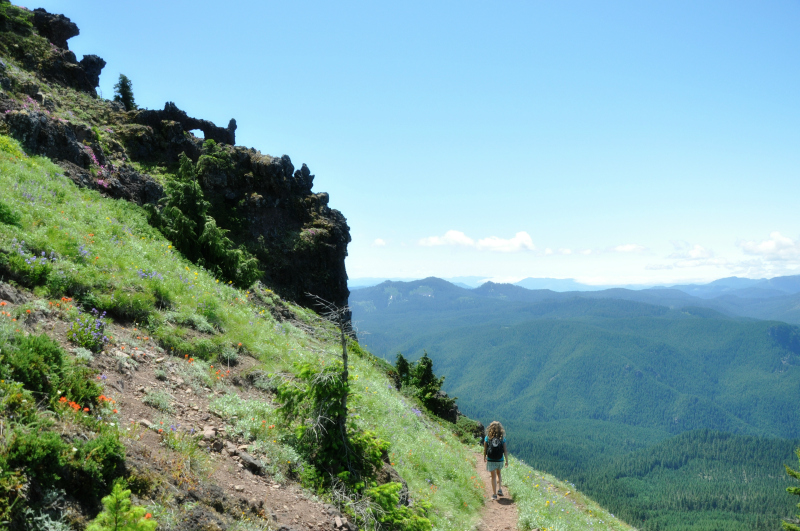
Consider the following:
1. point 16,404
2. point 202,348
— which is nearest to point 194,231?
point 202,348

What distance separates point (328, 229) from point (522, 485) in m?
34.2

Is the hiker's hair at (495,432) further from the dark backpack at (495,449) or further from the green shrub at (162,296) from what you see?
the green shrub at (162,296)

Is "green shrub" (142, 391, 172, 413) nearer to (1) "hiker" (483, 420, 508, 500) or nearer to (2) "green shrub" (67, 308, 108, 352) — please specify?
(2) "green shrub" (67, 308, 108, 352)

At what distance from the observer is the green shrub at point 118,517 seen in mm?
3543

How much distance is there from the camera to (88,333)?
7.70 m

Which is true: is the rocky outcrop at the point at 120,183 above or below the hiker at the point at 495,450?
above

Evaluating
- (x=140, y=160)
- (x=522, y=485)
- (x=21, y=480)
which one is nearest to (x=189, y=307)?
(x=21, y=480)

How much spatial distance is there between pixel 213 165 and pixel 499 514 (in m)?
36.3

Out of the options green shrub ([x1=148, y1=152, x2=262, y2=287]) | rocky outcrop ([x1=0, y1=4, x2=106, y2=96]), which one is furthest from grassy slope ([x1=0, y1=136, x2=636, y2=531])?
rocky outcrop ([x1=0, y1=4, x2=106, y2=96])

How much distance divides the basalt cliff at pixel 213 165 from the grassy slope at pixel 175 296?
35.7 feet

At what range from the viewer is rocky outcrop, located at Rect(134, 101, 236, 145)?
3869 centimetres

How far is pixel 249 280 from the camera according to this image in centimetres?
2144

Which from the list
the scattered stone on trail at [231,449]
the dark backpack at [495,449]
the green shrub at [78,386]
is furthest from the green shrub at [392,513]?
the dark backpack at [495,449]

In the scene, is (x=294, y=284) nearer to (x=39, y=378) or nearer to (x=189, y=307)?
(x=189, y=307)
